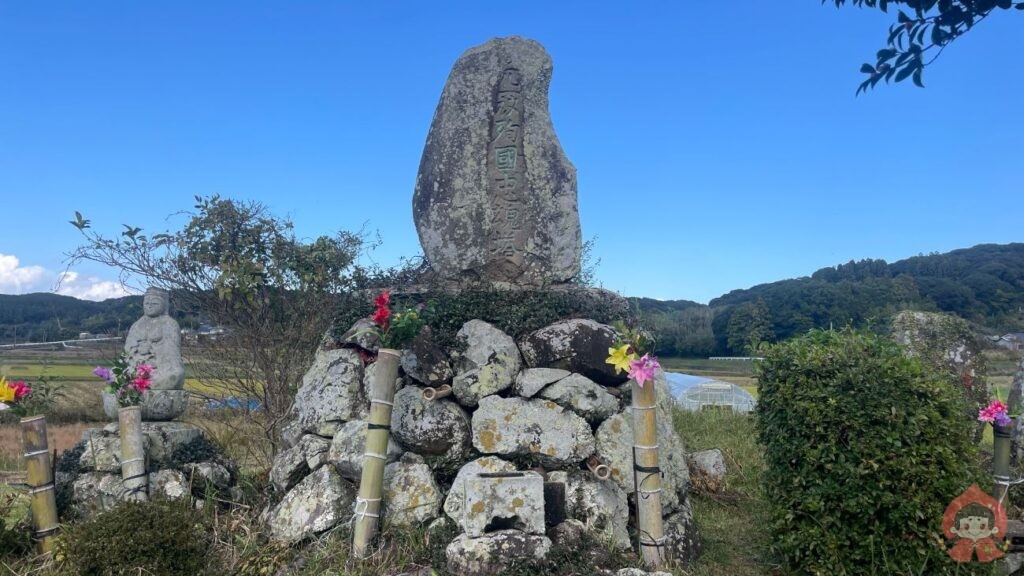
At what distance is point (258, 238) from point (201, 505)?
174 inches

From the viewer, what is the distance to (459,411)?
217 inches

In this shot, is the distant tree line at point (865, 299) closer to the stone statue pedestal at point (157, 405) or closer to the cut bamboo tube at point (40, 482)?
the stone statue pedestal at point (157, 405)

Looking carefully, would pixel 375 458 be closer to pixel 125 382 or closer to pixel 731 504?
pixel 125 382

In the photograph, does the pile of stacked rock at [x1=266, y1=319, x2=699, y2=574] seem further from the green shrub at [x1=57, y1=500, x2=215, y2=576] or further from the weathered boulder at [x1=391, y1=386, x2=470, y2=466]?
the green shrub at [x1=57, y1=500, x2=215, y2=576]

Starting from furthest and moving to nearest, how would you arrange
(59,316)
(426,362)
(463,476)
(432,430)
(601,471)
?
(59,316), (426,362), (432,430), (601,471), (463,476)

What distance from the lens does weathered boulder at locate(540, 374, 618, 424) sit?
17.9 feet

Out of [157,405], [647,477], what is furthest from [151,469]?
[647,477]

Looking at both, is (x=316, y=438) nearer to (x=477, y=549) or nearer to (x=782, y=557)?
(x=477, y=549)

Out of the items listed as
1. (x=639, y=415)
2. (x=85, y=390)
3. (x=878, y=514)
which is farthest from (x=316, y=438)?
(x=85, y=390)

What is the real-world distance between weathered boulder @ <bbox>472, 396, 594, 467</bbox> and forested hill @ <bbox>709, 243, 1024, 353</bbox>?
263 inches

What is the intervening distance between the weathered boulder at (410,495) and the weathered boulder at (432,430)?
5.7 inches

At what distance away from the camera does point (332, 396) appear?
19.2ft

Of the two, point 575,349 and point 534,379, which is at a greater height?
point 575,349

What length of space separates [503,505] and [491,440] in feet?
2.81
